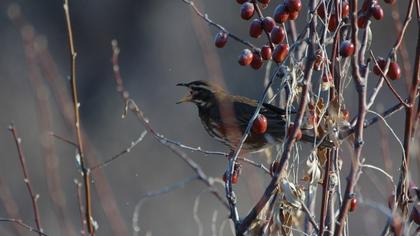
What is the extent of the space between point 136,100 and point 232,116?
5842 millimetres

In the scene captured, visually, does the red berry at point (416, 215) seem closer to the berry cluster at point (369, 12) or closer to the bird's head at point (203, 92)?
the berry cluster at point (369, 12)

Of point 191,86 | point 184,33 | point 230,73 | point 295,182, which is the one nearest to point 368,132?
point 230,73

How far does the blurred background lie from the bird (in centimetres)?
386

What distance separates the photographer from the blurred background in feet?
28.8

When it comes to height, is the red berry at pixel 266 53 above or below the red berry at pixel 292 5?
below

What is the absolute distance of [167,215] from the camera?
884 cm

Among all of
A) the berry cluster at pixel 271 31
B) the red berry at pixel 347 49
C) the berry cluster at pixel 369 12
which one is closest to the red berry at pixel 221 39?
the berry cluster at pixel 271 31

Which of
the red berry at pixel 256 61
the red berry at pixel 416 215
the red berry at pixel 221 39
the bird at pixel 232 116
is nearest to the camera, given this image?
the red berry at pixel 416 215

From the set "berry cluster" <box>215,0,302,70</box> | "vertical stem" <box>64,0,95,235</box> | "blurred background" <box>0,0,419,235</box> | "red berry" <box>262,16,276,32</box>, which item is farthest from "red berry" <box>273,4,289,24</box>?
"blurred background" <box>0,0,419,235</box>

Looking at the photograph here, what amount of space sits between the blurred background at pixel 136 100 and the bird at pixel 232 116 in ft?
12.7

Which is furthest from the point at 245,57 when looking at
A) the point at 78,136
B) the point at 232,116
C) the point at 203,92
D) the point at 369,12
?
the point at 203,92

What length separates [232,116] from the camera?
3996 millimetres

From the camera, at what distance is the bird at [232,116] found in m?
3.65

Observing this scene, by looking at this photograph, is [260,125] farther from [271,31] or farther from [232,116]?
[232,116]
